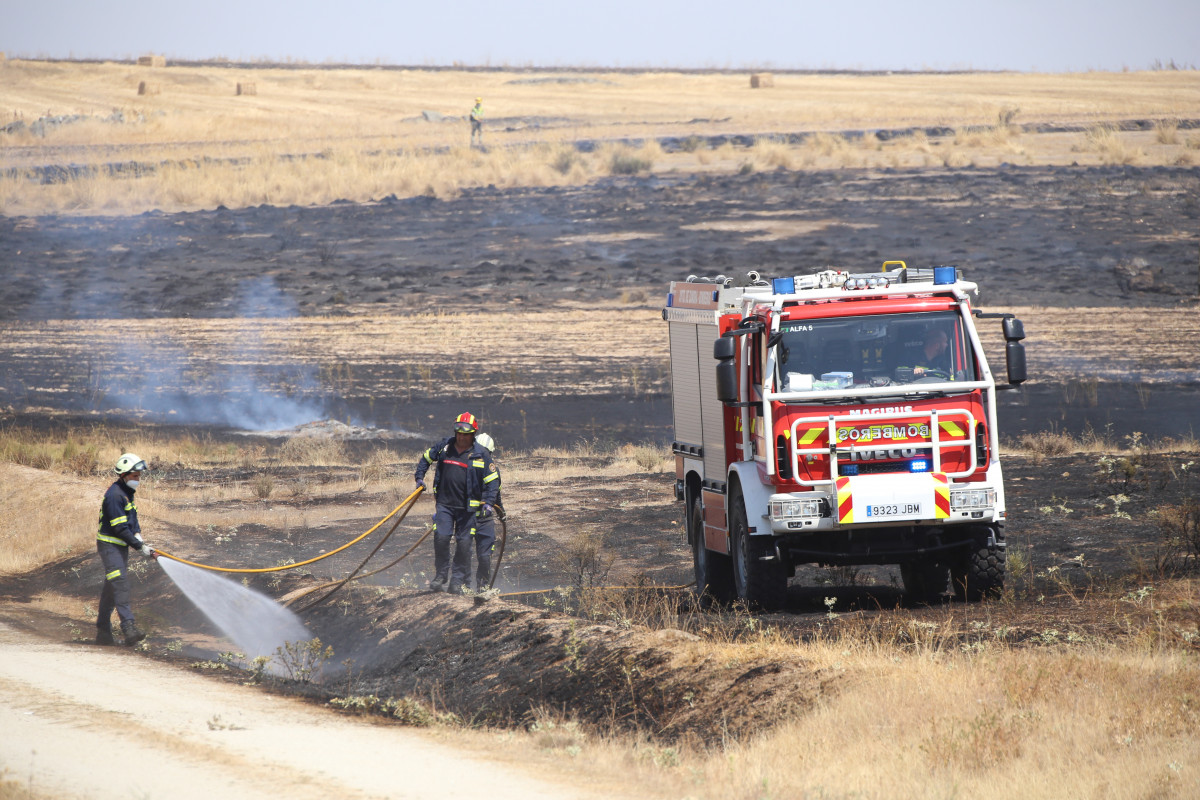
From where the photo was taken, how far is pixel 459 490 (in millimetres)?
13242

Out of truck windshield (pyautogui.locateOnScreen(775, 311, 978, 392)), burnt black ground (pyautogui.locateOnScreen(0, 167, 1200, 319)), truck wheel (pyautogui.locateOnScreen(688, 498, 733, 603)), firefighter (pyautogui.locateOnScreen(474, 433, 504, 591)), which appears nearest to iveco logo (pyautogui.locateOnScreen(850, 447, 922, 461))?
truck windshield (pyautogui.locateOnScreen(775, 311, 978, 392))

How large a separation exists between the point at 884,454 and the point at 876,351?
35.9 inches

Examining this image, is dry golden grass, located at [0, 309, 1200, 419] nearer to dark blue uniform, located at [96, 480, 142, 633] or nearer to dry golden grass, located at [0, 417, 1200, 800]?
dark blue uniform, located at [96, 480, 142, 633]

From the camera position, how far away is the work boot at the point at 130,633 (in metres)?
12.7

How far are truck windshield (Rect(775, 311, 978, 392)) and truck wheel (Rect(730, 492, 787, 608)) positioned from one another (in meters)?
1.33

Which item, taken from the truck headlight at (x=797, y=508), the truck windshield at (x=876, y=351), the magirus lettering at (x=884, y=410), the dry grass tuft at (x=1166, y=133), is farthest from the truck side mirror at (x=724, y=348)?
the dry grass tuft at (x=1166, y=133)

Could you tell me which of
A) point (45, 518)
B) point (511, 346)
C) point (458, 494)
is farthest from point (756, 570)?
point (511, 346)

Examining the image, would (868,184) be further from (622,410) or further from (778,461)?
(778,461)

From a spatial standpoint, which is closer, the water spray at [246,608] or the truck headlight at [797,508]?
the truck headlight at [797,508]

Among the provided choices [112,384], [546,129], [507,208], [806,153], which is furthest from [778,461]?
[546,129]

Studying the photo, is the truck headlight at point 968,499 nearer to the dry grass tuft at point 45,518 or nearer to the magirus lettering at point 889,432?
the magirus lettering at point 889,432

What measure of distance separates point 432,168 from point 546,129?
14360 millimetres

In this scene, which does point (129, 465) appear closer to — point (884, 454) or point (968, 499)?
point (884, 454)

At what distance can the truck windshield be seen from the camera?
1110 centimetres
